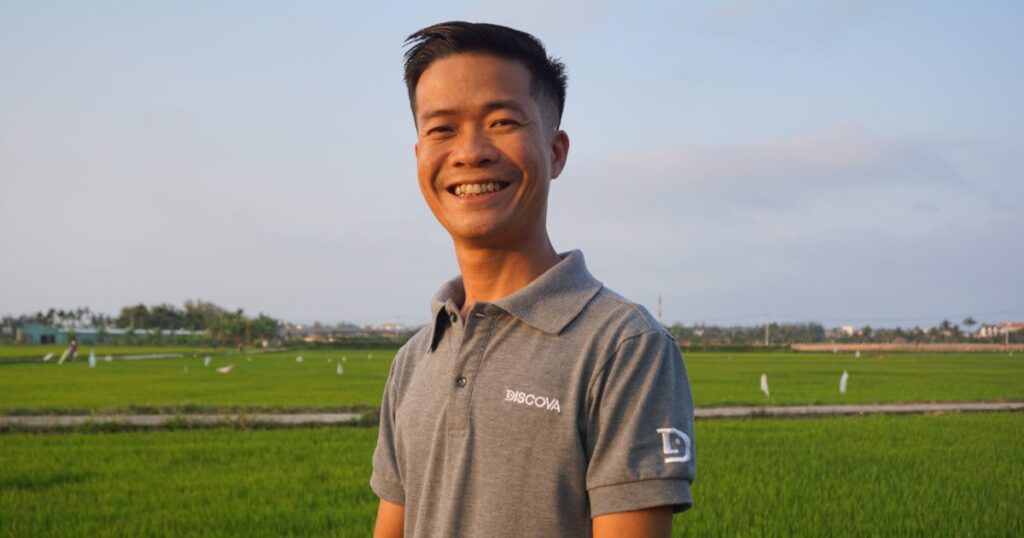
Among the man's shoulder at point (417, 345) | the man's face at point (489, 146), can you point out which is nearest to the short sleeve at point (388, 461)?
the man's shoulder at point (417, 345)

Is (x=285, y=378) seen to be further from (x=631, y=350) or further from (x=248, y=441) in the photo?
(x=631, y=350)

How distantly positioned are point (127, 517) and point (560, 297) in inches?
264

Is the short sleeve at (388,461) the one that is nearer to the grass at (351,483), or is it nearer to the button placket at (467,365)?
the button placket at (467,365)

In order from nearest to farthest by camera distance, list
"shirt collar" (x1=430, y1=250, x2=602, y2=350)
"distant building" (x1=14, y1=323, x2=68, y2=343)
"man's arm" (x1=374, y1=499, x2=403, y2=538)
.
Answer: "shirt collar" (x1=430, y1=250, x2=602, y2=350), "man's arm" (x1=374, y1=499, x2=403, y2=538), "distant building" (x1=14, y1=323, x2=68, y2=343)

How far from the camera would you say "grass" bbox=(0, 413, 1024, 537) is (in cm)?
683

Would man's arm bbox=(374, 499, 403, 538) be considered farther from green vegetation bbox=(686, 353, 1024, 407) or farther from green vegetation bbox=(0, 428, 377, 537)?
green vegetation bbox=(686, 353, 1024, 407)

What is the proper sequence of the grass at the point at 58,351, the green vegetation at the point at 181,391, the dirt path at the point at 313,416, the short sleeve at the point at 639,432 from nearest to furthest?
the short sleeve at the point at 639,432, the dirt path at the point at 313,416, the green vegetation at the point at 181,391, the grass at the point at 58,351

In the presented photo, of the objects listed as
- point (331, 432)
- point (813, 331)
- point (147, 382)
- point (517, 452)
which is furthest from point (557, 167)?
point (813, 331)

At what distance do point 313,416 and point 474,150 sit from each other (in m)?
15.1

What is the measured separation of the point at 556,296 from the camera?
1.52 metres

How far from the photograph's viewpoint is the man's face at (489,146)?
1.55 metres

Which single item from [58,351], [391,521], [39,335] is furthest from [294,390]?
[39,335]

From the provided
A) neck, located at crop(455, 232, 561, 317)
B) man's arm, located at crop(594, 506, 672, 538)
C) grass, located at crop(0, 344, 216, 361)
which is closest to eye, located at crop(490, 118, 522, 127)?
neck, located at crop(455, 232, 561, 317)

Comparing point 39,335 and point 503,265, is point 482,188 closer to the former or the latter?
point 503,265
